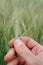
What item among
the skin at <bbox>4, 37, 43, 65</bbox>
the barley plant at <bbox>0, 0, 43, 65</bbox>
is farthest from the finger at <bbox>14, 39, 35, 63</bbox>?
the barley plant at <bbox>0, 0, 43, 65</bbox>

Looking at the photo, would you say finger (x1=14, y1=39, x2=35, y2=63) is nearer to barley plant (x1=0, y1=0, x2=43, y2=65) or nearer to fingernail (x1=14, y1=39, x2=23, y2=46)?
fingernail (x1=14, y1=39, x2=23, y2=46)

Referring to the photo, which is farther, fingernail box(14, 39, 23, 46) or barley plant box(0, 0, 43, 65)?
barley plant box(0, 0, 43, 65)

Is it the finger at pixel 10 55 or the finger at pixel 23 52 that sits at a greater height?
the finger at pixel 23 52

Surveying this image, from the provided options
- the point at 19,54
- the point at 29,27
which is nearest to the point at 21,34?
the point at 29,27

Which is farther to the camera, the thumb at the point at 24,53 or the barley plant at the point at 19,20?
the barley plant at the point at 19,20

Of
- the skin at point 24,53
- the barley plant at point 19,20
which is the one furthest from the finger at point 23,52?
the barley plant at point 19,20

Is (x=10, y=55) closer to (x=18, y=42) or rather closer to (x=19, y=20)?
(x=18, y=42)

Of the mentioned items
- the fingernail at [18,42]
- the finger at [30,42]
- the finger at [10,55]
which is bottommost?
the finger at [10,55]

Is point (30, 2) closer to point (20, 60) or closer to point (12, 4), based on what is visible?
point (12, 4)

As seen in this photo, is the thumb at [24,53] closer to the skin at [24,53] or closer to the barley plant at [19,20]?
the skin at [24,53]
